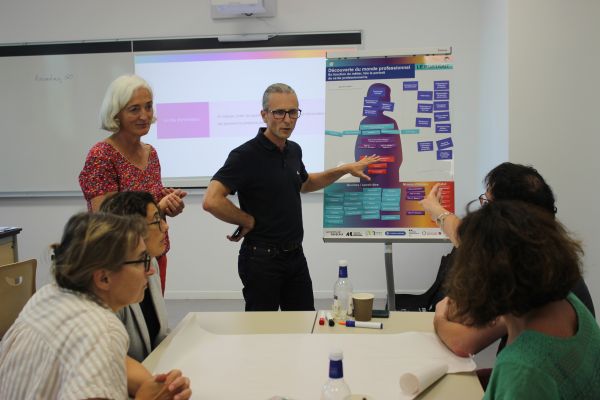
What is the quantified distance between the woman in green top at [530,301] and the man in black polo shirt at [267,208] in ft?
4.79

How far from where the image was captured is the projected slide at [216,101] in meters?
4.35

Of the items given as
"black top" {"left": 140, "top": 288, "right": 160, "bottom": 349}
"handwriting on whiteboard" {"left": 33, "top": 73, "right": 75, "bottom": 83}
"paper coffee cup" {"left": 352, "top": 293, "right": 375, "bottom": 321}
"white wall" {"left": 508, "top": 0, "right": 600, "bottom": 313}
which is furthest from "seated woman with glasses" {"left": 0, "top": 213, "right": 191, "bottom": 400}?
"handwriting on whiteboard" {"left": 33, "top": 73, "right": 75, "bottom": 83}

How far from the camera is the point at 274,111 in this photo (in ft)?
7.97

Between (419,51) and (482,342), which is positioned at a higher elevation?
(419,51)

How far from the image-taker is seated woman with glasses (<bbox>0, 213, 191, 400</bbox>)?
1.02 m

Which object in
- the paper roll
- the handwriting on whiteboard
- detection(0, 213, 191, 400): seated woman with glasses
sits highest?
the handwriting on whiteboard

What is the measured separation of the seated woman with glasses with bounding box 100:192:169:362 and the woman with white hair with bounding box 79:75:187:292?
0.36 m

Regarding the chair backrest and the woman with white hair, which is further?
the chair backrest

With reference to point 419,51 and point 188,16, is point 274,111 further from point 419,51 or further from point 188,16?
point 188,16

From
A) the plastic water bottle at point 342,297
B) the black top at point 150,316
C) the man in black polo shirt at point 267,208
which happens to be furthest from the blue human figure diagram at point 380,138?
the black top at point 150,316

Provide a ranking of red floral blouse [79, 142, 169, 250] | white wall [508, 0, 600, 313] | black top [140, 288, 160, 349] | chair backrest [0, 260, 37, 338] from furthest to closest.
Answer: white wall [508, 0, 600, 313] → chair backrest [0, 260, 37, 338] → red floral blouse [79, 142, 169, 250] → black top [140, 288, 160, 349]

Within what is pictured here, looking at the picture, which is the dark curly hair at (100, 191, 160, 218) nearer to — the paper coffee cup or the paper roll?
the paper coffee cup

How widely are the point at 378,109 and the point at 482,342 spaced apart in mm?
1644

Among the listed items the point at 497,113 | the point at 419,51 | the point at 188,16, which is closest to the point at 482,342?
the point at 419,51
